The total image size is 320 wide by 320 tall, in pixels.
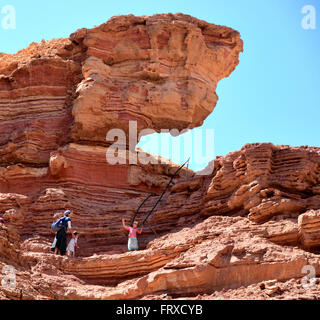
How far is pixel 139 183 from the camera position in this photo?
902 inches

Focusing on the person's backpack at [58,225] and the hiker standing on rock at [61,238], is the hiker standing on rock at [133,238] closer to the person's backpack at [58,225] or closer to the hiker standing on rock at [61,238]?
the hiker standing on rock at [61,238]

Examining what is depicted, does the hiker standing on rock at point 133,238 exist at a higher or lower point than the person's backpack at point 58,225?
lower

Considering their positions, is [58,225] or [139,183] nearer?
[58,225]

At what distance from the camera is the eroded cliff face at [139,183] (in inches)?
602

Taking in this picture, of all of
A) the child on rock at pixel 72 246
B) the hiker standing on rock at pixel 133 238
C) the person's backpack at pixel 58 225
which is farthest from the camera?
the child on rock at pixel 72 246

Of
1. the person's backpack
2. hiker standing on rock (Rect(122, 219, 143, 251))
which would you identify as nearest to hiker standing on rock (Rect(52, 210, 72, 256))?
the person's backpack

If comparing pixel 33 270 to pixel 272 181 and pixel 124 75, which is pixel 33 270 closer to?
pixel 272 181

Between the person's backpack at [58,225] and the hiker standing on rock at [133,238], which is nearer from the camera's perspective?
the hiker standing on rock at [133,238]

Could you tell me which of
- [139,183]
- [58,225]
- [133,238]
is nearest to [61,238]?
[58,225]

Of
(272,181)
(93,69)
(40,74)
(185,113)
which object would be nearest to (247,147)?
(272,181)

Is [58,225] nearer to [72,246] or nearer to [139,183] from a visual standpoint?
[72,246]

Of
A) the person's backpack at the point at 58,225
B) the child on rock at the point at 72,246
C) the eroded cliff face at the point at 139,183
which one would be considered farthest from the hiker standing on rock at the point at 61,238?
the eroded cliff face at the point at 139,183

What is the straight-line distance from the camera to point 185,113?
24812 millimetres

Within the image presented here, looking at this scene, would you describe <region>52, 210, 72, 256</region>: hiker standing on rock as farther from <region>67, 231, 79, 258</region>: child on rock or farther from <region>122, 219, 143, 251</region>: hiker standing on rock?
<region>122, 219, 143, 251</region>: hiker standing on rock
